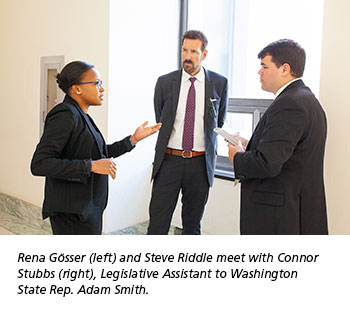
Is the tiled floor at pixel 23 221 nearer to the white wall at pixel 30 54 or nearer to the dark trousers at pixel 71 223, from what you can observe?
the white wall at pixel 30 54

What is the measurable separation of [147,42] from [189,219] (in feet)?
5.88

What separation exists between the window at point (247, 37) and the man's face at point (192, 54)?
2.88 feet

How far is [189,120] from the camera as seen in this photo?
3.01m

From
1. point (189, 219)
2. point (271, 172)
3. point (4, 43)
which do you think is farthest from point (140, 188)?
point (4, 43)

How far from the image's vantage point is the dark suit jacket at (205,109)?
301 centimetres

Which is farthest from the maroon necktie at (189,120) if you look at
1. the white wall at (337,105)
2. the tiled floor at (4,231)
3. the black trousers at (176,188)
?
the tiled floor at (4,231)

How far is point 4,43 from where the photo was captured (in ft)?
16.7

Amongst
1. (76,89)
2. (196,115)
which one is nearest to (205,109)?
(196,115)

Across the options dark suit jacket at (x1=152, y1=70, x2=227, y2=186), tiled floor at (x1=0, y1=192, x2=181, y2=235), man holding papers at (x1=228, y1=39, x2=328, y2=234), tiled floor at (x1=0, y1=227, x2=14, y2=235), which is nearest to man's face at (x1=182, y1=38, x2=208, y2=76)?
dark suit jacket at (x1=152, y1=70, x2=227, y2=186)

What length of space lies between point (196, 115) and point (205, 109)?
8cm

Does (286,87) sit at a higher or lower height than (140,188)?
higher

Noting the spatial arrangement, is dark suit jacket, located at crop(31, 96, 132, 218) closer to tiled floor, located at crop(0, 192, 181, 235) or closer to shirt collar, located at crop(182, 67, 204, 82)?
shirt collar, located at crop(182, 67, 204, 82)
